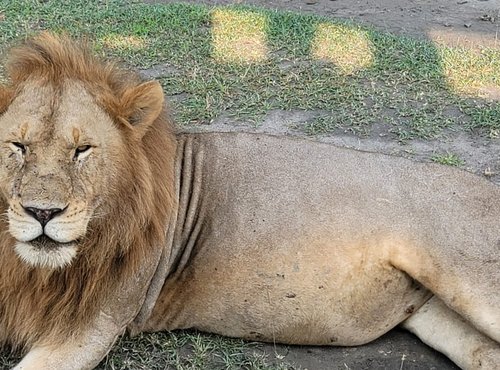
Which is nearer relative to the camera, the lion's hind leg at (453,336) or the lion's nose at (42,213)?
the lion's nose at (42,213)

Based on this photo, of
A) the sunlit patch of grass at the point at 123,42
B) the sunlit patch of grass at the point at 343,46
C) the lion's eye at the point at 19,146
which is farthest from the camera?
the sunlit patch of grass at the point at 123,42

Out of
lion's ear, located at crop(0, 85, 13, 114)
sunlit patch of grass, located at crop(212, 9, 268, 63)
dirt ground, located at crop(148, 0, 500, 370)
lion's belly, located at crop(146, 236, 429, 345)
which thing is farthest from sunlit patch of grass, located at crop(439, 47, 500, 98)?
lion's ear, located at crop(0, 85, 13, 114)

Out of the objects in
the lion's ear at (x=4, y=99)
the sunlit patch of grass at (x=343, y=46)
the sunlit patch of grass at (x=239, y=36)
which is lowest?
the sunlit patch of grass at (x=343, y=46)

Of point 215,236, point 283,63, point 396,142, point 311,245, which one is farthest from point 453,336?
point 283,63

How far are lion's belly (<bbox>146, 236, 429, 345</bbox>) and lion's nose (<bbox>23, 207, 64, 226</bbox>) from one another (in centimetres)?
80

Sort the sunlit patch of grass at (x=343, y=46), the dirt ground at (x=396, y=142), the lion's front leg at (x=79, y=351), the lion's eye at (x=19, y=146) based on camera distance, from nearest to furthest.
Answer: the lion's eye at (x=19, y=146) < the lion's front leg at (x=79, y=351) < the dirt ground at (x=396, y=142) < the sunlit patch of grass at (x=343, y=46)

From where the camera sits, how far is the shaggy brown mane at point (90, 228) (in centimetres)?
289

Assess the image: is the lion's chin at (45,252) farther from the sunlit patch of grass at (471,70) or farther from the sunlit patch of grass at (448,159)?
the sunlit patch of grass at (471,70)

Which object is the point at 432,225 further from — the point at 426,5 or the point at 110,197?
the point at 426,5

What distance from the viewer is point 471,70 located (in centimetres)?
645

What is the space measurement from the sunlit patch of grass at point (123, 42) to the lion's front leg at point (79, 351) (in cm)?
394

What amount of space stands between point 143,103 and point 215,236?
2.15 feet

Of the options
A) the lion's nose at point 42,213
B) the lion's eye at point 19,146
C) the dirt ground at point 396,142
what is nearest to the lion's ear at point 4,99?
the lion's eye at point 19,146

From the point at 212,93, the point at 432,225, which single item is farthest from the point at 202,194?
the point at 212,93
